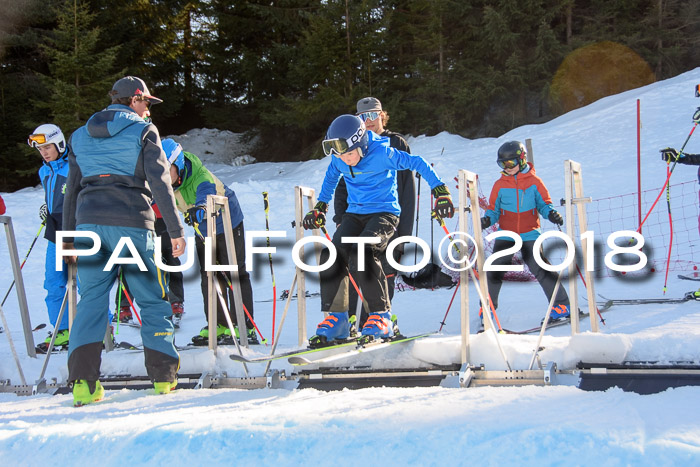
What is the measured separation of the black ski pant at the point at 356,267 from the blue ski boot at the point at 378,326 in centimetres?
5

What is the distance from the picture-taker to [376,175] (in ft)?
15.8

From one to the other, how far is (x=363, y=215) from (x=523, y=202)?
6.80 feet

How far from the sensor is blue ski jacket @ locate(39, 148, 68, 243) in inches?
244

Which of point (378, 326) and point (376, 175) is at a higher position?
point (376, 175)

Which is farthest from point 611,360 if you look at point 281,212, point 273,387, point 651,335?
point 281,212

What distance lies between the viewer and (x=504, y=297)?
7891mm

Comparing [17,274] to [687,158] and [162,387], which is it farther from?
[687,158]

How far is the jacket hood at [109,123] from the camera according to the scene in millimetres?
3943

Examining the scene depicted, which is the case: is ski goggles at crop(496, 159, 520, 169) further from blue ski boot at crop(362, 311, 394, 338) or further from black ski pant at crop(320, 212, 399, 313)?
blue ski boot at crop(362, 311, 394, 338)

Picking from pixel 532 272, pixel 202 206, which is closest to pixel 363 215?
pixel 202 206

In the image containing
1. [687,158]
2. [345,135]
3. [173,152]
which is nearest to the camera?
[345,135]

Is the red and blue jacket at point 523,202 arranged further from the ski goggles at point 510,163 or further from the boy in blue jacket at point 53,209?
the boy in blue jacket at point 53,209

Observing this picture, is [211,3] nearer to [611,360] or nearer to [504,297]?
[504,297]

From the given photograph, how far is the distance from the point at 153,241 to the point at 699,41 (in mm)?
21309
